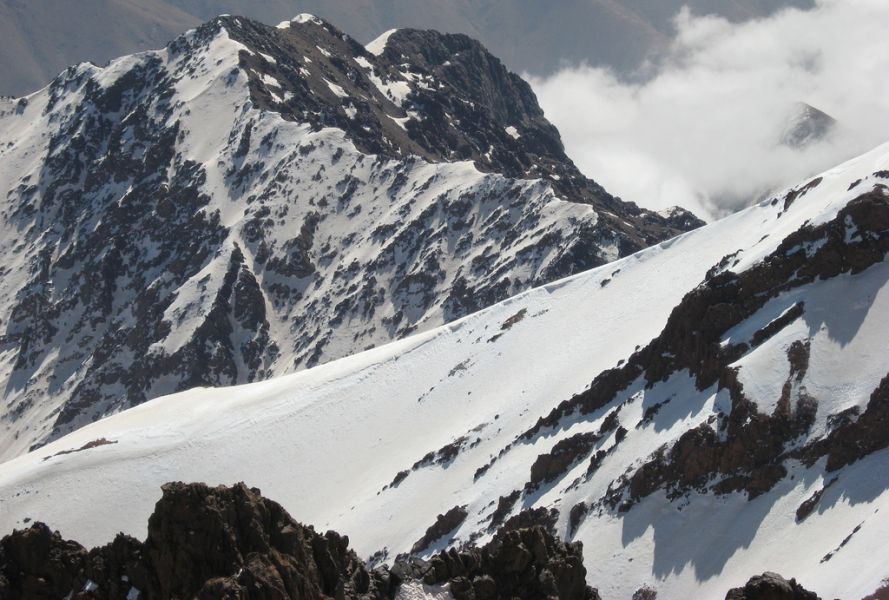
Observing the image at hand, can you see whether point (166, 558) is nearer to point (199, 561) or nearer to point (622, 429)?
point (199, 561)

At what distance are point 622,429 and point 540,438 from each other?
13.0m

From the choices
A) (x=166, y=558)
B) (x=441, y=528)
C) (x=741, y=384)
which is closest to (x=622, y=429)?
(x=741, y=384)

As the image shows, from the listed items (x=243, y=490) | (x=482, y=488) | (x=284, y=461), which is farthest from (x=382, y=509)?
(x=243, y=490)

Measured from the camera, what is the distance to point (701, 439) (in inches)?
3351

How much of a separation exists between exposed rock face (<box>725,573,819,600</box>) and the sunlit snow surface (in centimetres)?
2002

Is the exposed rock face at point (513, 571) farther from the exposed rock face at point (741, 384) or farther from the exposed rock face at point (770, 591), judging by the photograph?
the exposed rock face at point (741, 384)

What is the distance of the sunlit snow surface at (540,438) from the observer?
256 feet

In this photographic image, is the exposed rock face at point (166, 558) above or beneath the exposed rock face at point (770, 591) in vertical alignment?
above

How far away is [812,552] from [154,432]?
298 feet

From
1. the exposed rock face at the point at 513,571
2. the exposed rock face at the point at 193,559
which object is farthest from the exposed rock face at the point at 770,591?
the exposed rock face at the point at 193,559

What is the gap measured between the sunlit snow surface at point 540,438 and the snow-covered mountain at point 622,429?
0.72 feet

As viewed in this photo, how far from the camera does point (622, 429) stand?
94.8m

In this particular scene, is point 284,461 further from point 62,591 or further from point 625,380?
point 62,591

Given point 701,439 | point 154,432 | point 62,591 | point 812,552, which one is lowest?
point 812,552
